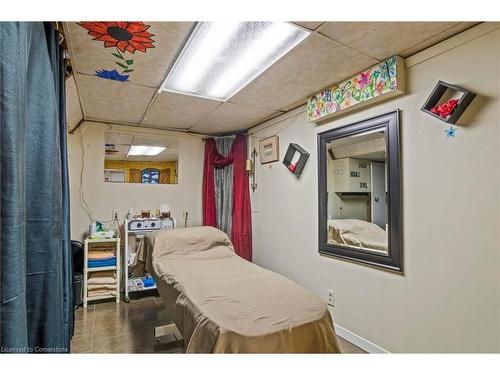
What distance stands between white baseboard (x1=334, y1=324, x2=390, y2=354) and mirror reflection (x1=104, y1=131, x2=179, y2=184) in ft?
9.10

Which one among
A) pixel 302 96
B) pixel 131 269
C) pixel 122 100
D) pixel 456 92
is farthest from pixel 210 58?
pixel 131 269

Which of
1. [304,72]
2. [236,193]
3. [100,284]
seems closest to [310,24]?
[304,72]

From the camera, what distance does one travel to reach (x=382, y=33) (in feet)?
5.11

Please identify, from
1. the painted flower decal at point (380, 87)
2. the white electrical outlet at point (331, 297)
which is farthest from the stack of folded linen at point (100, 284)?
the painted flower decal at point (380, 87)

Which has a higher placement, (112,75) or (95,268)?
(112,75)

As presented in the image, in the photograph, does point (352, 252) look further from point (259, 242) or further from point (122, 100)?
point (122, 100)

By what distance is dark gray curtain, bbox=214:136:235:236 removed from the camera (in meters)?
3.80

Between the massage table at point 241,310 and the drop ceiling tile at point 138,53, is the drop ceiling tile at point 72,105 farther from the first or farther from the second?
the massage table at point 241,310

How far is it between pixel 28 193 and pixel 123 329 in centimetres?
→ 203

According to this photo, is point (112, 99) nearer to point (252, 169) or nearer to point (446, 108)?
point (252, 169)

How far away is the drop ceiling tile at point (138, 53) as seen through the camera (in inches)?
58.9

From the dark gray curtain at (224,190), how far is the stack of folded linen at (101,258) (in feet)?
4.63

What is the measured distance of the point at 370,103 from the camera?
6.83 ft
